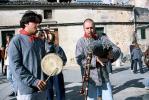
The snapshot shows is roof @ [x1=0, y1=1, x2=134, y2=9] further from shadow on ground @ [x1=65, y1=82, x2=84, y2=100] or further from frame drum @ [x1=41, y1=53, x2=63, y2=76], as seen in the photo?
frame drum @ [x1=41, y1=53, x2=63, y2=76]

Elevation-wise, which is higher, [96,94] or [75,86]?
[96,94]

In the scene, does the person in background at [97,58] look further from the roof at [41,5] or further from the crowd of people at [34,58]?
the roof at [41,5]

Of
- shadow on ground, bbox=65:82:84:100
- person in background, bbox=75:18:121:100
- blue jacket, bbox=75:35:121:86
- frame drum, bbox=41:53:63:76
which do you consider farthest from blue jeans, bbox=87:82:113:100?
shadow on ground, bbox=65:82:84:100

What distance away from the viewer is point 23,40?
4559mm

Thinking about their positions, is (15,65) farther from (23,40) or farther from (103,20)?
(103,20)

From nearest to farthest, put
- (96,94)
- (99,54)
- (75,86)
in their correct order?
(99,54) → (96,94) → (75,86)

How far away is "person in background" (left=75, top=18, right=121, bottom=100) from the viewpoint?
5305 mm

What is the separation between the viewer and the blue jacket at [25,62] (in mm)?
4473

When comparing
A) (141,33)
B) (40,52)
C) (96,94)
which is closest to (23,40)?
(40,52)

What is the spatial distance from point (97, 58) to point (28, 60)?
1.13 metres

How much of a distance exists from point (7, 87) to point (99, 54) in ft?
29.4

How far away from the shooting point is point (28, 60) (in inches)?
179

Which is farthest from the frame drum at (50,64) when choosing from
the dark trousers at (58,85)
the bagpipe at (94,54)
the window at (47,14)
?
the window at (47,14)

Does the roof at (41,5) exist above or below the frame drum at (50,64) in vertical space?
above
